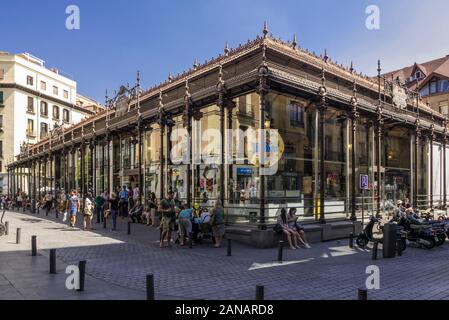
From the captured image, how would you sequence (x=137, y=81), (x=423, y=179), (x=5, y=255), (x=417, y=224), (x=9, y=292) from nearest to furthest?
(x=9, y=292) < (x=5, y=255) < (x=417, y=224) < (x=137, y=81) < (x=423, y=179)

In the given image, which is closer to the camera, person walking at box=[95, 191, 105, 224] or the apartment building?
person walking at box=[95, 191, 105, 224]

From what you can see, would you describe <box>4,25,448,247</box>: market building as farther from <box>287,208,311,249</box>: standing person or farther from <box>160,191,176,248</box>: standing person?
<box>160,191,176,248</box>: standing person

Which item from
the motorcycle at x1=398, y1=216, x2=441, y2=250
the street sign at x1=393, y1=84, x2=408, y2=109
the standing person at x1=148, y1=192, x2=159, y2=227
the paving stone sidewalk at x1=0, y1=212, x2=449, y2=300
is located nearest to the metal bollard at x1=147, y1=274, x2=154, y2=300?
the paving stone sidewalk at x1=0, y1=212, x2=449, y2=300

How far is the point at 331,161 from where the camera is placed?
785 inches

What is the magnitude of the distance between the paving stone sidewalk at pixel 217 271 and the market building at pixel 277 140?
99.0 inches

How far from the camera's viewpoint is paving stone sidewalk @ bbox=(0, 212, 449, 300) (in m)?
7.56

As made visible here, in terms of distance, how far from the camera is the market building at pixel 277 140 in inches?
596

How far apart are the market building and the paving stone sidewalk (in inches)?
99.0

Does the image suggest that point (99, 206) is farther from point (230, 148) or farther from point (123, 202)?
point (230, 148)

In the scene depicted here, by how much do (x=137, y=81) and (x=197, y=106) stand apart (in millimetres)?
7368

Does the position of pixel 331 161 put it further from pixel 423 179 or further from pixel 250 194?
pixel 423 179

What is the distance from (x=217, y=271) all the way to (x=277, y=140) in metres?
10.9
